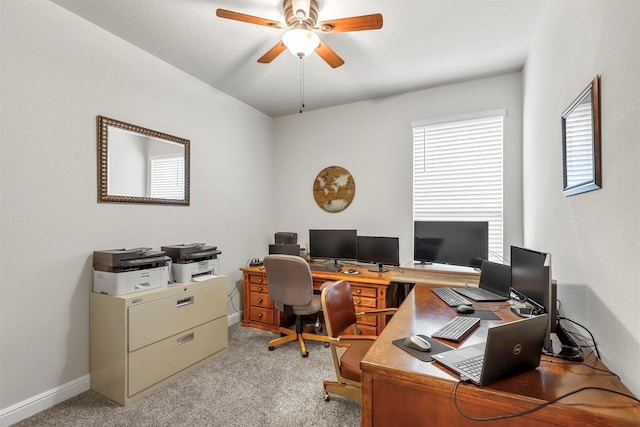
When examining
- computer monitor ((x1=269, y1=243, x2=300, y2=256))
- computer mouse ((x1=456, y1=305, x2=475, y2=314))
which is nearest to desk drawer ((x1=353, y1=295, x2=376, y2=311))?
computer monitor ((x1=269, y1=243, x2=300, y2=256))

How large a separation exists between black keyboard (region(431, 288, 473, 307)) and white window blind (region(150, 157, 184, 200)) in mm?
2517

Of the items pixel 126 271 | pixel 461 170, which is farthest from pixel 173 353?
pixel 461 170

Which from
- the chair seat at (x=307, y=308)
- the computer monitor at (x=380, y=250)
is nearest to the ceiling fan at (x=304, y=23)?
the computer monitor at (x=380, y=250)

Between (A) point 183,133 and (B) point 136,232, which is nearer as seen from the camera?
(B) point 136,232

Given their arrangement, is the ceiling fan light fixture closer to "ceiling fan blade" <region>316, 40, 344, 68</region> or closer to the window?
"ceiling fan blade" <region>316, 40, 344, 68</region>

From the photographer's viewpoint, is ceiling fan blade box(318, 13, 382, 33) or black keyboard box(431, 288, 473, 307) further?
black keyboard box(431, 288, 473, 307)

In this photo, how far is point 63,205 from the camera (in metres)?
2.08

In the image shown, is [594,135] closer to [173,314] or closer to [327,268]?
[327,268]

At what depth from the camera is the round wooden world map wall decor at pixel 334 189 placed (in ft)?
12.3

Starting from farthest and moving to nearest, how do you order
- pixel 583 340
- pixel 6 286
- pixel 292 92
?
1. pixel 292 92
2. pixel 6 286
3. pixel 583 340

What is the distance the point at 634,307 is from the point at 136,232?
3091 millimetres

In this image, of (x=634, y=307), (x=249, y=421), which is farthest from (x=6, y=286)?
(x=634, y=307)

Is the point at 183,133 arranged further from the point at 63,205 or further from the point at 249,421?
the point at 249,421

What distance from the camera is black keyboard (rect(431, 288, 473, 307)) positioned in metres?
1.85
